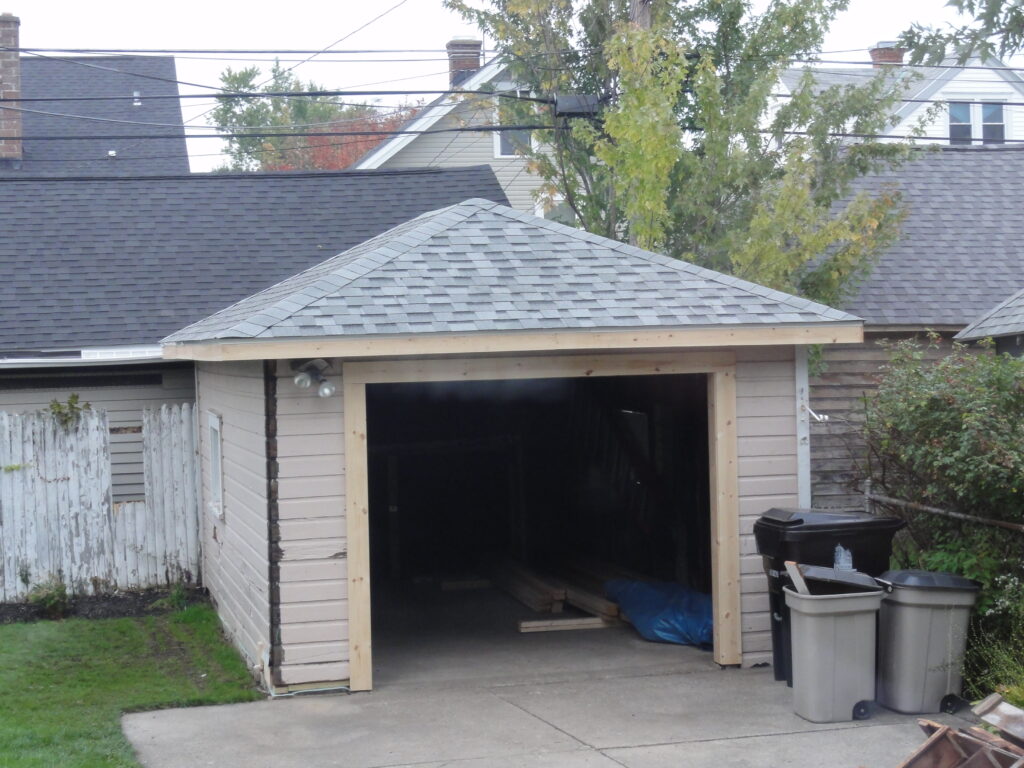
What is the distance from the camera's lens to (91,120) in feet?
74.3

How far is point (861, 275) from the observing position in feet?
44.5

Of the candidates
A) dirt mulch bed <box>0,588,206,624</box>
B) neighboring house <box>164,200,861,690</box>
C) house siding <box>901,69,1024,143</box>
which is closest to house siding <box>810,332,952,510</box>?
neighboring house <box>164,200,861,690</box>

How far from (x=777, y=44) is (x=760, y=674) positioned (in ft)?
26.0

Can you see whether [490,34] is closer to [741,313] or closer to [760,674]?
[741,313]

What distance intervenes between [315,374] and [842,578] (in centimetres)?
379

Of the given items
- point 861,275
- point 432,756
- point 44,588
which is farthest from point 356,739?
point 861,275

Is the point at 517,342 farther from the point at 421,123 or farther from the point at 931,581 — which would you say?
the point at 421,123

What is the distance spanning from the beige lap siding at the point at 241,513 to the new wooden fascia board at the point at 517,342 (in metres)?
0.69

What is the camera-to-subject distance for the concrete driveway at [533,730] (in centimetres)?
697

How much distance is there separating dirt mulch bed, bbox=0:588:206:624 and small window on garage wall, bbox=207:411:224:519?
127 cm

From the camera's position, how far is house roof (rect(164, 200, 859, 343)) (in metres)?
8.26

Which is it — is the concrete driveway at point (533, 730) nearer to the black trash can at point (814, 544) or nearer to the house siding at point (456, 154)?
the black trash can at point (814, 544)

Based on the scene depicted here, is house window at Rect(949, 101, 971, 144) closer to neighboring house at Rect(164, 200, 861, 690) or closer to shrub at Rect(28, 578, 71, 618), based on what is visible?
neighboring house at Rect(164, 200, 861, 690)

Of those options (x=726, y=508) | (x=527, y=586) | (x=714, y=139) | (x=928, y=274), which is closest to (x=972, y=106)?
(x=928, y=274)
